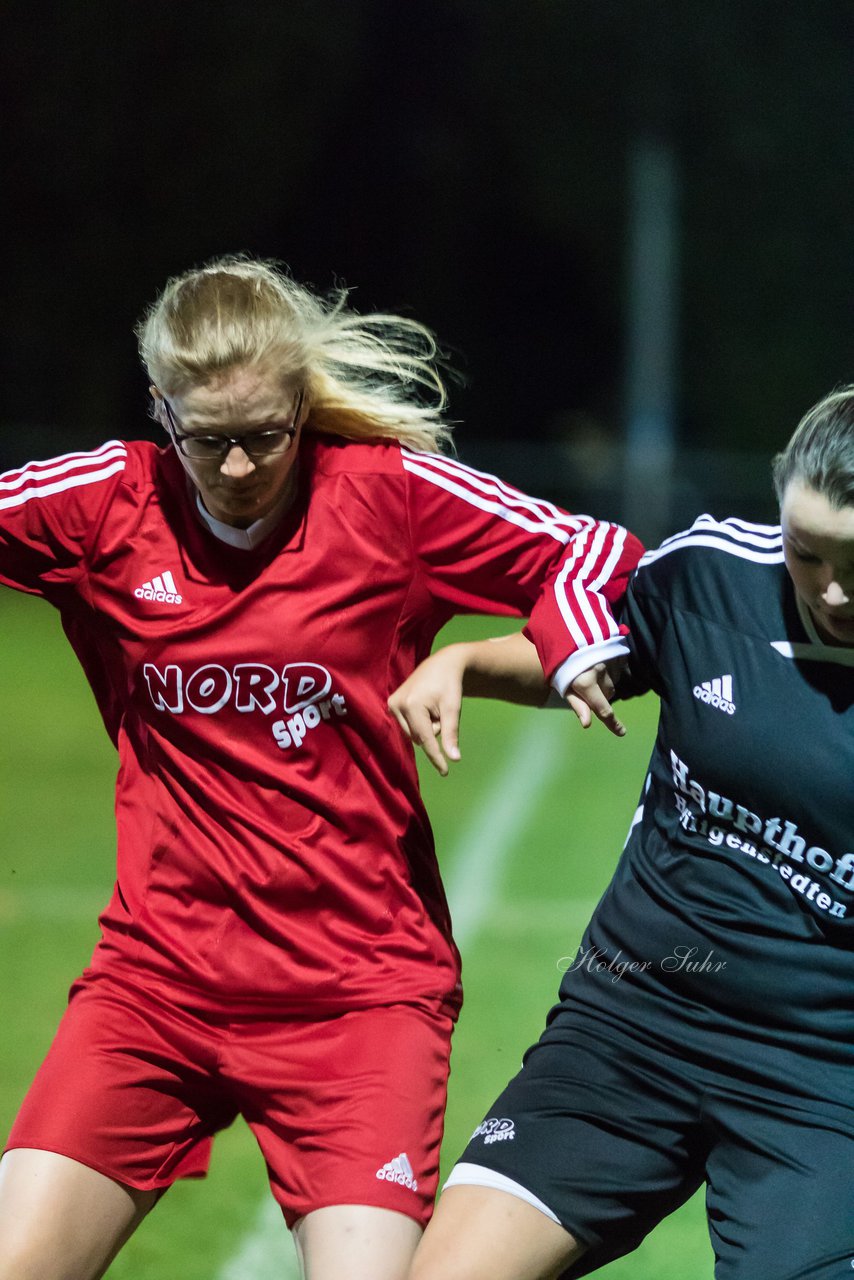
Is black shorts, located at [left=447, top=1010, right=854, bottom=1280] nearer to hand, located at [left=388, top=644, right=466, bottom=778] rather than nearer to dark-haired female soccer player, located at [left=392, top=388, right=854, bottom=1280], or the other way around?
dark-haired female soccer player, located at [left=392, top=388, right=854, bottom=1280]

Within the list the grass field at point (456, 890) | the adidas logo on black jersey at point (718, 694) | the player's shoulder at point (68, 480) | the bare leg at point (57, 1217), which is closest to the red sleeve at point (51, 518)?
the player's shoulder at point (68, 480)

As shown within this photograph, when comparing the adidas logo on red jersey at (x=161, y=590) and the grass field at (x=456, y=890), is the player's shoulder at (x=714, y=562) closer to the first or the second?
the adidas logo on red jersey at (x=161, y=590)

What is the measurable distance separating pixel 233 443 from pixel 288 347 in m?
0.24

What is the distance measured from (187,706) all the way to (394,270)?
2287 cm

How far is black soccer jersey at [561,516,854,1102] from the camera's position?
2854mm

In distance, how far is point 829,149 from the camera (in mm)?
22906

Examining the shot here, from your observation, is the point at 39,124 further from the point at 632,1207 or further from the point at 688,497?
the point at 632,1207

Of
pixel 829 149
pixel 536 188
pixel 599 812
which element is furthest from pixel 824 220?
pixel 599 812

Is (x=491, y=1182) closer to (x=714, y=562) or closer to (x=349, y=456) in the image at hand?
(x=714, y=562)

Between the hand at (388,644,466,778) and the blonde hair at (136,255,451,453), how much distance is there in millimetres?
621

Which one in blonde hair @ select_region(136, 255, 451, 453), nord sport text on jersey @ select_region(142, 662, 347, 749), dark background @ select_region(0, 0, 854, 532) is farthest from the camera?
dark background @ select_region(0, 0, 854, 532)

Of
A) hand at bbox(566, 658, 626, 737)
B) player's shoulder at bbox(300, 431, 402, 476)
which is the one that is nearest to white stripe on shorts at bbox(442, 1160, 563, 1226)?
hand at bbox(566, 658, 626, 737)

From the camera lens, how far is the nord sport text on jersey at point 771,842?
9.32 ft

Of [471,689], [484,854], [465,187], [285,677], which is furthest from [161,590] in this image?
[465,187]
